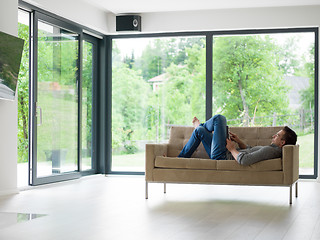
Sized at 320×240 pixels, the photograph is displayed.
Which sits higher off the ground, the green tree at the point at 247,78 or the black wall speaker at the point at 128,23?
the black wall speaker at the point at 128,23

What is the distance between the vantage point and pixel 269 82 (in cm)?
787

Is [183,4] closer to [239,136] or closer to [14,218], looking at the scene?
[239,136]

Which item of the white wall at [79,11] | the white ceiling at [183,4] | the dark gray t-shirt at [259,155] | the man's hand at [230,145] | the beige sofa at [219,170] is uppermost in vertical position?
the white ceiling at [183,4]

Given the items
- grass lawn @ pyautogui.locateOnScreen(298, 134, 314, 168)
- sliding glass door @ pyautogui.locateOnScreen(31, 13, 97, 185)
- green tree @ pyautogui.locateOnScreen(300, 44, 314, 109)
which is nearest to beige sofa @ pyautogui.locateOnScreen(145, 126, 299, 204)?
sliding glass door @ pyautogui.locateOnScreen(31, 13, 97, 185)

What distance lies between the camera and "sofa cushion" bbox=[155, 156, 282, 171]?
16.8ft

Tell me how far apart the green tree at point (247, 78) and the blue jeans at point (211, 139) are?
93.9 inches

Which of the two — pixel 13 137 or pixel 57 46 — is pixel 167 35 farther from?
pixel 13 137

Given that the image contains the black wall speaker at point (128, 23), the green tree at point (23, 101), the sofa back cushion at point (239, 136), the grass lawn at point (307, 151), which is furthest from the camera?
the black wall speaker at point (128, 23)

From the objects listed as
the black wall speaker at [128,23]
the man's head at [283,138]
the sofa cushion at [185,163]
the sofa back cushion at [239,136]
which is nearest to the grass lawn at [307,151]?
the sofa back cushion at [239,136]

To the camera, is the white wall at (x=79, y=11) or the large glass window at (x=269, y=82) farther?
the large glass window at (x=269, y=82)

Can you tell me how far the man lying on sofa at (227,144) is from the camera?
5.15 meters

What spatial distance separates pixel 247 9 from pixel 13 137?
4.11 metres

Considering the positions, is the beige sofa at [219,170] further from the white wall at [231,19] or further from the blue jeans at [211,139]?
the white wall at [231,19]

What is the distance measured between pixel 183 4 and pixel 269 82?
1.83 meters
